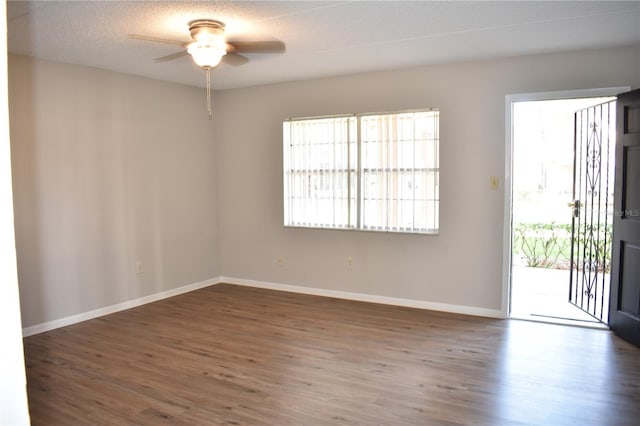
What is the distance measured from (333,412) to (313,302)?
2.41 meters

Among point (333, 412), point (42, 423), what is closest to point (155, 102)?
point (42, 423)

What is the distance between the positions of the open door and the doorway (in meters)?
0.25

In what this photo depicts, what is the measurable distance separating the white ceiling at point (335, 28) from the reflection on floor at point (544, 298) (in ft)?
7.77

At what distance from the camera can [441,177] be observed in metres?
4.69

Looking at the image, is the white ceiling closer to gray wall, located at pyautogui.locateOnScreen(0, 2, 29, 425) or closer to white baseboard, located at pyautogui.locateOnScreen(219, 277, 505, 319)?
gray wall, located at pyautogui.locateOnScreen(0, 2, 29, 425)

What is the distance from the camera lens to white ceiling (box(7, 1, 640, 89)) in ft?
9.90

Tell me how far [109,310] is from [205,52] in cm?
290

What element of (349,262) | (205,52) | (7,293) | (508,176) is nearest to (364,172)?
(349,262)

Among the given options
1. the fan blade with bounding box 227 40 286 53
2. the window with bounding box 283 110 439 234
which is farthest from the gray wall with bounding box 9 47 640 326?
the fan blade with bounding box 227 40 286 53

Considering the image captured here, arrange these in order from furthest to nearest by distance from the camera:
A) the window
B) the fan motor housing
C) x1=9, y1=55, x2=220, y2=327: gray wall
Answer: the window
x1=9, y1=55, x2=220, y2=327: gray wall
the fan motor housing

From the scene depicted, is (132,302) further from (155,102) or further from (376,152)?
(376,152)

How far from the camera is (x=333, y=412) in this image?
2.73 metres

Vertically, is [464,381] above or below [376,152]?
below

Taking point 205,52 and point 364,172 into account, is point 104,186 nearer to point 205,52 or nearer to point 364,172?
point 205,52
